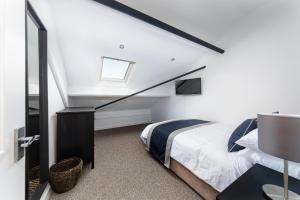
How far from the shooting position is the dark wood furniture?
1.86m

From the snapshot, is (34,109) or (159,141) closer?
(34,109)

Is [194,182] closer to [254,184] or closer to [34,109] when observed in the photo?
[254,184]

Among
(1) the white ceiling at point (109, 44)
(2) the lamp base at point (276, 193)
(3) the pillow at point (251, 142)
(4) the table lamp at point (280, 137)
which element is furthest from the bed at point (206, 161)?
(1) the white ceiling at point (109, 44)

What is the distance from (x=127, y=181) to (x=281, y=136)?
178 centimetres

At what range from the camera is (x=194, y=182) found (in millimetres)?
1644

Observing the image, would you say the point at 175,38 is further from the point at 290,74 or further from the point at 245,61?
the point at 290,74

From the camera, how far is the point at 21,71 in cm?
79

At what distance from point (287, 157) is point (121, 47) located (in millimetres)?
2611

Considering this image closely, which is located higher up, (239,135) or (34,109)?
(34,109)

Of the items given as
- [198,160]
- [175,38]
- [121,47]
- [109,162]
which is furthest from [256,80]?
[109,162]

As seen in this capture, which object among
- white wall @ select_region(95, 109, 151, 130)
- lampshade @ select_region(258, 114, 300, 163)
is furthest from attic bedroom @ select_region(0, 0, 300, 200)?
white wall @ select_region(95, 109, 151, 130)

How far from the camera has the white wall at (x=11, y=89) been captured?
1.99 ft

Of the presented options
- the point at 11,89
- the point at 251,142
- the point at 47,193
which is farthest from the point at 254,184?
the point at 47,193

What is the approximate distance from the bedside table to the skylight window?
9.31ft
